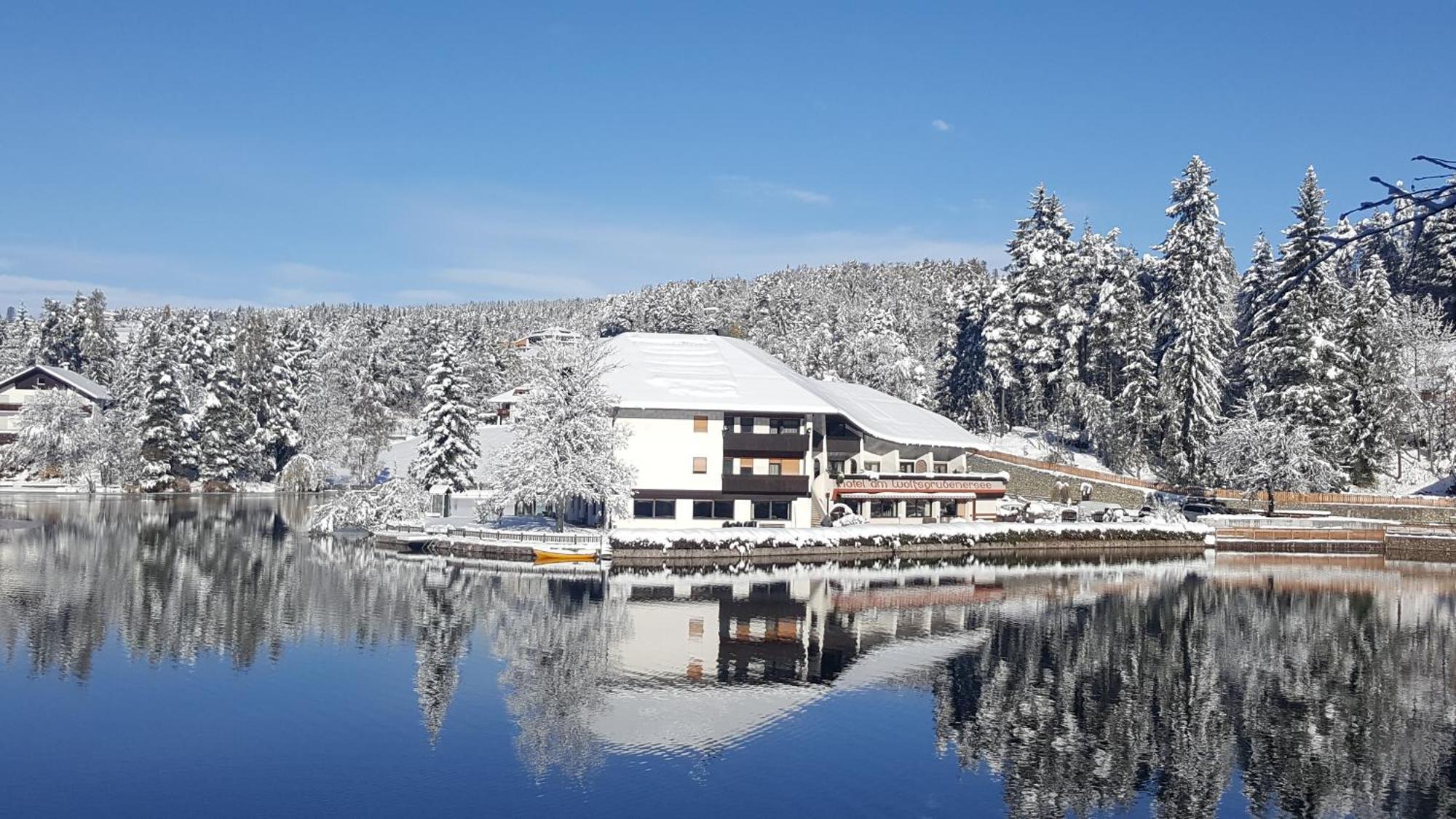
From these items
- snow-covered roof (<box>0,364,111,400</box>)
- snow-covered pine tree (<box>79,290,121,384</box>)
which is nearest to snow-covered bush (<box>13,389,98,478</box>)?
snow-covered roof (<box>0,364,111,400</box>)

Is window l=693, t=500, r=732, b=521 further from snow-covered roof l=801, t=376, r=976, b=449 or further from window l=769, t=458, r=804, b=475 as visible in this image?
snow-covered roof l=801, t=376, r=976, b=449

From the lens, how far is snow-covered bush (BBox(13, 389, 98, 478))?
104000mm

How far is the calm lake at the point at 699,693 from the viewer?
25312 millimetres

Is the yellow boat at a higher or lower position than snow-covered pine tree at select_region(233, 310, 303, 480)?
lower

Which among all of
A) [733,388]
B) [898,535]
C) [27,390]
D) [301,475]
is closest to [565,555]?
[733,388]

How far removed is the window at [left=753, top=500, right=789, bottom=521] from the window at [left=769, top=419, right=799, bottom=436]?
15.1 feet

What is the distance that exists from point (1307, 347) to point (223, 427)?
10038cm

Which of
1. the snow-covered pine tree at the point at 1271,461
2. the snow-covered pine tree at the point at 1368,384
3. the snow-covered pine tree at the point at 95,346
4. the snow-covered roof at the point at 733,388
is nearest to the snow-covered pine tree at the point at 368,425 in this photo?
the snow-covered pine tree at the point at 95,346

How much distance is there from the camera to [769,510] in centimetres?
7081

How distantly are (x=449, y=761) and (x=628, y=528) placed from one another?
39906mm

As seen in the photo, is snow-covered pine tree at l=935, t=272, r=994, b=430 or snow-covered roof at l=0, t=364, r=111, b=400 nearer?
snow-covered pine tree at l=935, t=272, r=994, b=430

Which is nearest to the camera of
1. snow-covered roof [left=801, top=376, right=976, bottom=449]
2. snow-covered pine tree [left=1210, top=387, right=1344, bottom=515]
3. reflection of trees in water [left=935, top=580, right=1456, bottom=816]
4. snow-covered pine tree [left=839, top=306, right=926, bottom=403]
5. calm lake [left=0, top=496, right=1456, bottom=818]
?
calm lake [left=0, top=496, right=1456, bottom=818]

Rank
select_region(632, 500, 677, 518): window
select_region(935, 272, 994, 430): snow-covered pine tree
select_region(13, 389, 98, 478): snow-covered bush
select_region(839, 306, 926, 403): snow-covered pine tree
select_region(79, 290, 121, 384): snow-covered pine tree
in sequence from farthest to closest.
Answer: select_region(79, 290, 121, 384): snow-covered pine tree < select_region(839, 306, 926, 403): snow-covered pine tree < select_region(13, 389, 98, 478): snow-covered bush < select_region(935, 272, 994, 430): snow-covered pine tree < select_region(632, 500, 677, 518): window

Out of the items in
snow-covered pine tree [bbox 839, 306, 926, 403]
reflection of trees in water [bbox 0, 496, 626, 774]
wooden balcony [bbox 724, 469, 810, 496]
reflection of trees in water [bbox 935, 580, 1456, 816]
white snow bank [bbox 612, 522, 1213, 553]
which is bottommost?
reflection of trees in water [bbox 935, 580, 1456, 816]
